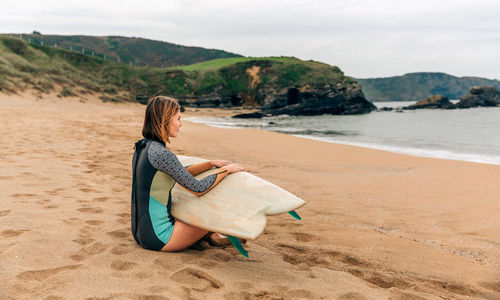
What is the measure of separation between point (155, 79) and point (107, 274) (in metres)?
57.6

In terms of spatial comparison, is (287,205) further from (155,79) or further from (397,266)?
(155,79)

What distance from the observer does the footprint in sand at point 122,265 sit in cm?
249

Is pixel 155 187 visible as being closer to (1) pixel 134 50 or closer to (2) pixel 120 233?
(2) pixel 120 233

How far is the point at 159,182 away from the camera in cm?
268

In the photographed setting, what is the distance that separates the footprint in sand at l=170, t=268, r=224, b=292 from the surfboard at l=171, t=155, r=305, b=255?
13.6 inches

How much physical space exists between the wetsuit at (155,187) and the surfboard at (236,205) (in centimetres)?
10

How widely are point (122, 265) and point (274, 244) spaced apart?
5.41 feet

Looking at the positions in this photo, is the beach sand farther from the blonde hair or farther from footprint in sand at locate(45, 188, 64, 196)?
the blonde hair

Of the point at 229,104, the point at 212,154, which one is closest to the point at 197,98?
the point at 229,104

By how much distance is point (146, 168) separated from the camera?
8.68 ft

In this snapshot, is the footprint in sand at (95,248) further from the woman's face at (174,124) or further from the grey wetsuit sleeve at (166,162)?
the woman's face at (174,124)

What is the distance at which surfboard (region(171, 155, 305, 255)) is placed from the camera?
253 cm

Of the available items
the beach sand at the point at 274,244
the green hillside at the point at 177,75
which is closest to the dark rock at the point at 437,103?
the green hillside at the point at 177,75

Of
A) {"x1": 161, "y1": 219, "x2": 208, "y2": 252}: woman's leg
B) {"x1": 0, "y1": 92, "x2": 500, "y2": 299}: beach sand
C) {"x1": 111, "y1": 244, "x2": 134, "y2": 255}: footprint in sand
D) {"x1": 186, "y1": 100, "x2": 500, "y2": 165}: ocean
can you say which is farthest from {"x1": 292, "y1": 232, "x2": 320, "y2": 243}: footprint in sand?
{"x1": 186, "y1": 100, "x2": 500, "y2": 165}: ocean
